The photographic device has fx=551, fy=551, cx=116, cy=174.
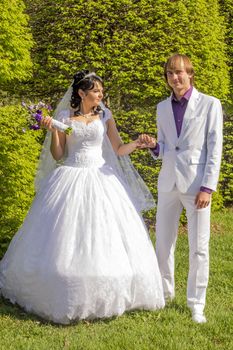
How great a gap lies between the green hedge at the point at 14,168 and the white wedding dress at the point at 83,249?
1189mm

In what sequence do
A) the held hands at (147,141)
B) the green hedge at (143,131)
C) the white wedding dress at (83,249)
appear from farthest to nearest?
the green hedge at (143,131), the held hands at (147,141), the white wedding dress at (83,249)

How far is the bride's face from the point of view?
16.8 feet

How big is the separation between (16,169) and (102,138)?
5.23ft

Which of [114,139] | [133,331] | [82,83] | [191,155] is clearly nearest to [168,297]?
[133,331]

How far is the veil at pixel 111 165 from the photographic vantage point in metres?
5.37

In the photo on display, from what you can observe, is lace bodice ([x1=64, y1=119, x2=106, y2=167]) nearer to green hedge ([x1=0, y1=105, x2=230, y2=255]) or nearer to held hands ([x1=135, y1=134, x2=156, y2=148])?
held hands ([x1=135, y1=134, x2=156, y2=148])

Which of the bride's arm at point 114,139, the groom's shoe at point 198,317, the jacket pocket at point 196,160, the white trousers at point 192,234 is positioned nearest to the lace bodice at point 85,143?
the bride's arm at point 114,139

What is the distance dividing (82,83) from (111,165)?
2.82 feet

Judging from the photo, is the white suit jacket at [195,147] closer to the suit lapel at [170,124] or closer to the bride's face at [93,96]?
the suit lapel at [170,124]

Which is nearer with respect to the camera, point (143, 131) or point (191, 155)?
point (191, 155)

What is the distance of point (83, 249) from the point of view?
187 inches

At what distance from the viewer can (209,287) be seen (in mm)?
5926

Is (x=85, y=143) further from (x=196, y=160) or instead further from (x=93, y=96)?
(x=196, y=160)

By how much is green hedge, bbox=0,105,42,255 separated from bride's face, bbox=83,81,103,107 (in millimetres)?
1282
